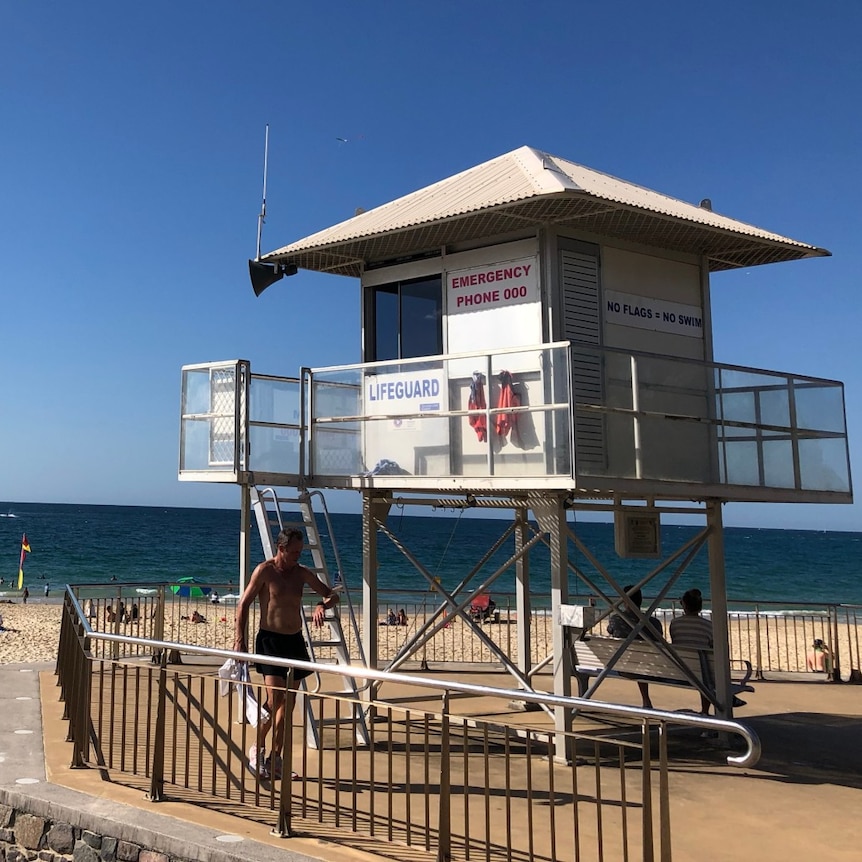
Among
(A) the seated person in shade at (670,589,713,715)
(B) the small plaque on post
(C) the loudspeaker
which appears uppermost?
(C) the loudspeaker

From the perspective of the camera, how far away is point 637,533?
1050 cm

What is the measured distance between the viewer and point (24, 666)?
13.0m

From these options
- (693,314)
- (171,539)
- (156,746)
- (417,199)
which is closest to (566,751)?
(156,746)

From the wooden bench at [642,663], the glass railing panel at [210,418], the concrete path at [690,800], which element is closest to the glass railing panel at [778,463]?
the wooden bench at [642,663]

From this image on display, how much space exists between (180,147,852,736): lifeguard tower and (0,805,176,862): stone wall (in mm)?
3668

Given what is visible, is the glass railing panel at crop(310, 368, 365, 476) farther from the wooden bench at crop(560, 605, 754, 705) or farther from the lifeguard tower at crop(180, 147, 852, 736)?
the wooden bench at crop(560, 605, 754, 705)

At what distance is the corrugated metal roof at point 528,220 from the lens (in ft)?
29.6

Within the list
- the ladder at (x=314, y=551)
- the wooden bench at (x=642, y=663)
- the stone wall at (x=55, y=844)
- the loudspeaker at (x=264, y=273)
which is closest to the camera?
the stone wall at (x=55, y=844)

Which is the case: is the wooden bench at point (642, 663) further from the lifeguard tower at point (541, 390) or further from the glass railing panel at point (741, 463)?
the glass railing panel at point (741, 463)

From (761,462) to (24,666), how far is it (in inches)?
415

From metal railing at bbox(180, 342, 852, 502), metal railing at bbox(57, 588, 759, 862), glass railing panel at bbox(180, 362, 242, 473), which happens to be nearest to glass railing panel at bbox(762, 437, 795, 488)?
metal railing at bbox(180, 342, 852, 502)

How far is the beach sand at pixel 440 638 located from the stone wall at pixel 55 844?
296 inches

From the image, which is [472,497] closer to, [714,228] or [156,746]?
[714,228]

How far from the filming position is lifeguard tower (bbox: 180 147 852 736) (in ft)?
29.2
